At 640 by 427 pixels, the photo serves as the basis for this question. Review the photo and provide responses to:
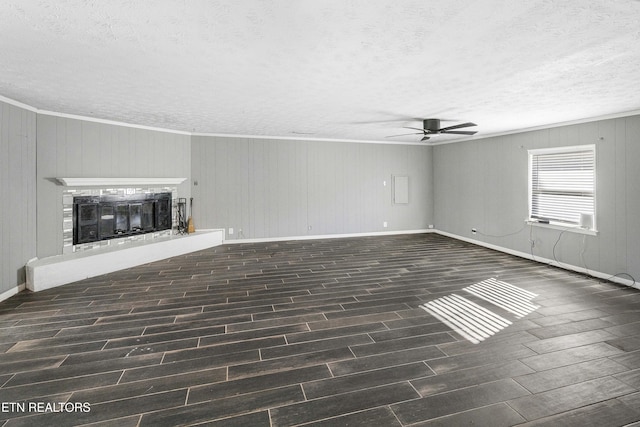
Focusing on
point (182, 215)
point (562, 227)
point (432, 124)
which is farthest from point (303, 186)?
point (562, 227)

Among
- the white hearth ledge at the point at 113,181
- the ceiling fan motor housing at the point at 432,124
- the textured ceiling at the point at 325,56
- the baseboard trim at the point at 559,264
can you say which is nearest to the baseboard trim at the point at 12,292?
the white hearth ledge at the point at 113,181

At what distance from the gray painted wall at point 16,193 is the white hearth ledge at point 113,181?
1.41 feet

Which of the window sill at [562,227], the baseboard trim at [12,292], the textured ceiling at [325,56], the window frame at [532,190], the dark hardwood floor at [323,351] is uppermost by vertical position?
the textured ceiling at [325,56]

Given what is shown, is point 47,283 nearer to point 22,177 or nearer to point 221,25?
point 22,177

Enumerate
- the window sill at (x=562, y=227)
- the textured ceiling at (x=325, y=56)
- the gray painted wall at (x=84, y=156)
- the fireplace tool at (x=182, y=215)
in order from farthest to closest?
the fireplace tool at (x=182, y=215)
the window sill at (x=562, y=227)
the gray painted wall at (x=84, y=156)
the textured ceiling at (x=325, y=56)

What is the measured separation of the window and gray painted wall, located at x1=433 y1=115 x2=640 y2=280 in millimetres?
115

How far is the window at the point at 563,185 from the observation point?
488 centimetres

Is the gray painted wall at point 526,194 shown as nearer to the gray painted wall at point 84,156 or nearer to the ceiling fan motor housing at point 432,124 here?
the ceiling fan motor housing at point 432,124

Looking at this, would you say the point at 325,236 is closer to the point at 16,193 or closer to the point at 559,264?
the point at 559,264

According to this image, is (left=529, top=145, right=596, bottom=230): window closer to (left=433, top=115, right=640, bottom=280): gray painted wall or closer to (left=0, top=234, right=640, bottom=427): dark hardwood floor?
(left=433, top=115, right=640, bottom=280): gray painted wall

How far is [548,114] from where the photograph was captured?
15.1 ft

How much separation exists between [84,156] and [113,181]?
21.7 inches

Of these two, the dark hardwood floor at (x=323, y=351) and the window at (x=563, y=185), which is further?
the window at (x=563, y=185)

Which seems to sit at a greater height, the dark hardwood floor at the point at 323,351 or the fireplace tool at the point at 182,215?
the fireplace tool at the point at 182,215
